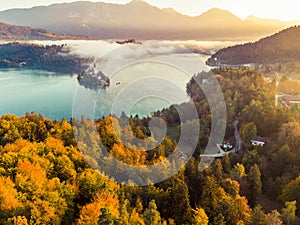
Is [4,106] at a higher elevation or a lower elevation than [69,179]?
lower

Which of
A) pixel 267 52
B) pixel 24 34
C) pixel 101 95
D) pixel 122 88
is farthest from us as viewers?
pixel 24 34

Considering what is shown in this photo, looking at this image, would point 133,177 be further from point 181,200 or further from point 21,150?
point 21,150

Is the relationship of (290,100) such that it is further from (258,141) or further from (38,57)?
(38,57)

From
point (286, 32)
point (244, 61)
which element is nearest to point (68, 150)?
point (244, 61)

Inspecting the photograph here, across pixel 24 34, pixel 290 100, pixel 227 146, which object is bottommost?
pixel 227 146

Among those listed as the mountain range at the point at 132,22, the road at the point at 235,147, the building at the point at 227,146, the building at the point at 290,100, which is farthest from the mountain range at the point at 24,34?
the building at the point at 227,146

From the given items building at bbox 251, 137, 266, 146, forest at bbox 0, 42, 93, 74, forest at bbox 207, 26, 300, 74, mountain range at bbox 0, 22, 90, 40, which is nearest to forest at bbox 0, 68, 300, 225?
building at bbox 251, 137, 266, 146

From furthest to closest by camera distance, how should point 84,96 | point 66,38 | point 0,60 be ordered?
point 66,38 → point 0,60 → point 84,96

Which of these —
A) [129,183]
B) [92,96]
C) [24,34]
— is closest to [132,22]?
[24,34]
